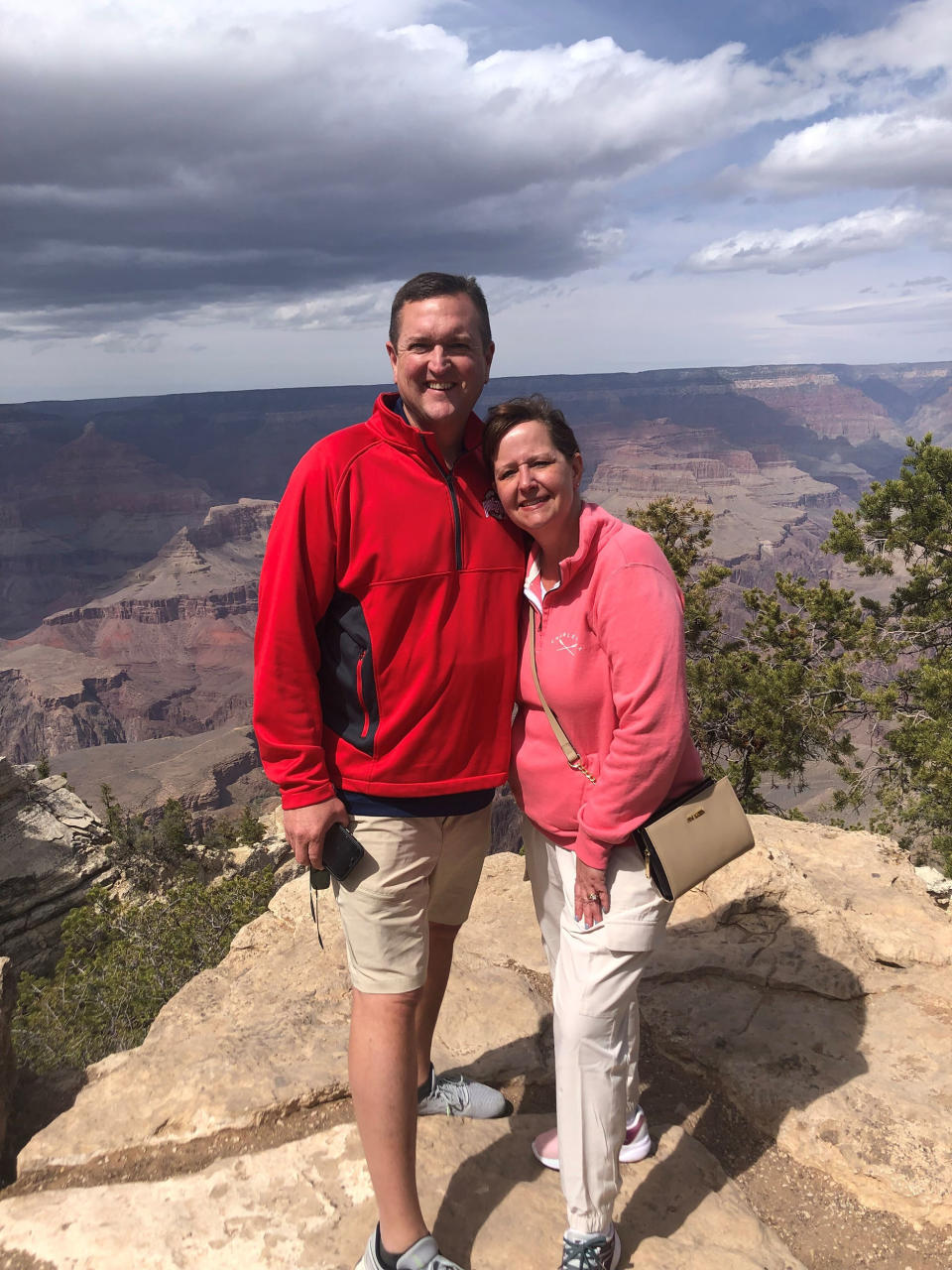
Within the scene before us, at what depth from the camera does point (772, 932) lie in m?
4.55

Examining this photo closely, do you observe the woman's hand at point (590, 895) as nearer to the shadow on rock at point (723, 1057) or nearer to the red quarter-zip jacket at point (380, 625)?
the red quarter-zip jacket at point (380, 625)

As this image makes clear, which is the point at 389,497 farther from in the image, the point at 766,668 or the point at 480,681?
the point at 766,668

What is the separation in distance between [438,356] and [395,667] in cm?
88

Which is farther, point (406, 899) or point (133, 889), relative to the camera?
point (133, 889)

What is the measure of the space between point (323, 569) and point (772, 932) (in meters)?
3.42

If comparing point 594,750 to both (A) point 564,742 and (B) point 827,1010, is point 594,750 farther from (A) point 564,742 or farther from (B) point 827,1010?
(B) point 827,1010

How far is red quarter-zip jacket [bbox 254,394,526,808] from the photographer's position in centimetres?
236

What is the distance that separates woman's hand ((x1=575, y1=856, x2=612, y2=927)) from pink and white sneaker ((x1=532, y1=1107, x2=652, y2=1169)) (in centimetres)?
93

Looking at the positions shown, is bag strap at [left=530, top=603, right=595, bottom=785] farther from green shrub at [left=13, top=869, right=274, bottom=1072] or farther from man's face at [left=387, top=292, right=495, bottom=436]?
green shrub at [left=13, top=869, right=274, bottom=1072]

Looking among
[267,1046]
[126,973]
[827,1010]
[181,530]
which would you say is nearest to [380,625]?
[267,1046]

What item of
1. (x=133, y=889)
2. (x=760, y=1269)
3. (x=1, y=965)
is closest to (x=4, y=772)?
(x=133, y=889)

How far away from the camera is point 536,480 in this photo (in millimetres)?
2377

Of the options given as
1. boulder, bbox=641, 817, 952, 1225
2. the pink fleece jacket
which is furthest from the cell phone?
boulder, bbox=641, 817, 952, 1225

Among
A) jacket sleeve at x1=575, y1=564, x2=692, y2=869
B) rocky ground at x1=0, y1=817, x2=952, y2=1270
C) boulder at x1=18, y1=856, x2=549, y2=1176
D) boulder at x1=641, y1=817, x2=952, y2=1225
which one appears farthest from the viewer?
boulder at x1=641, y1=817, x2=952, y2=1225
